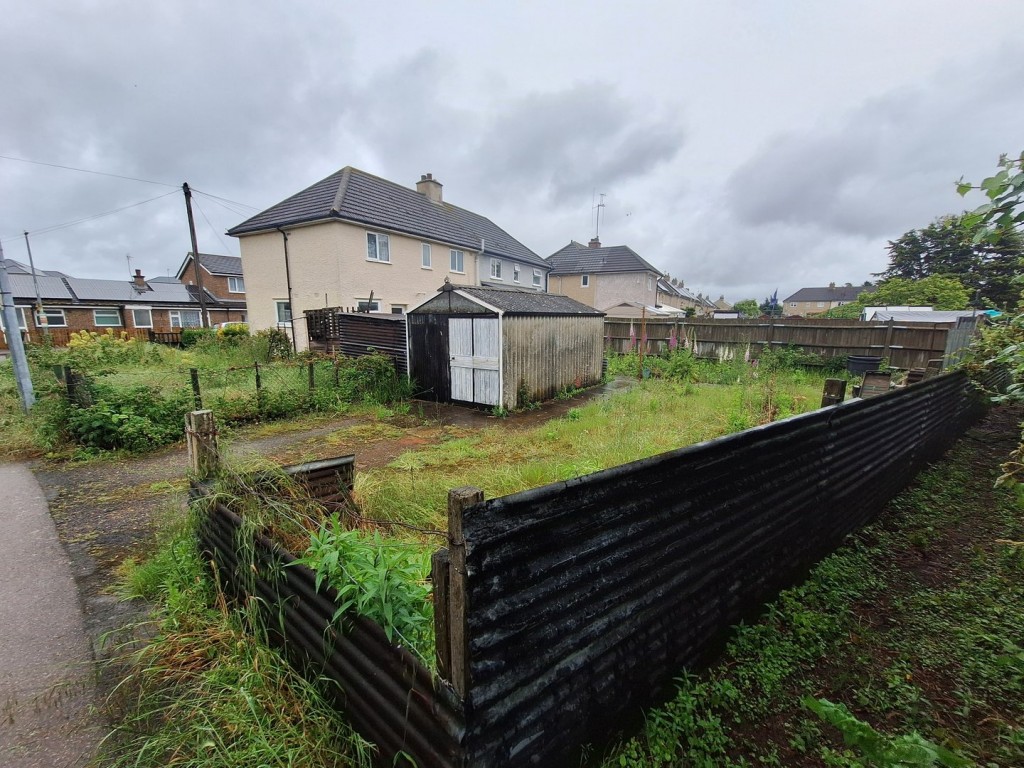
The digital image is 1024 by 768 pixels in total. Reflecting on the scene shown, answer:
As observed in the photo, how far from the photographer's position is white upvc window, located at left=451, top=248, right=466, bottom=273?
67.8ft

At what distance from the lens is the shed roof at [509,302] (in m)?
8.79

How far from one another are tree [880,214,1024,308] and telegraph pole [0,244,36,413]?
37.9 meters

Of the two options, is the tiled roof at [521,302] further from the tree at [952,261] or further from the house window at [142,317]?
the house window at [142,317]

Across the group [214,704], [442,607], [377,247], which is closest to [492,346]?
[214,704]

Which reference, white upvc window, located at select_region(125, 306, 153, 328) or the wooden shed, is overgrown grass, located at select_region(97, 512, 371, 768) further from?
white upvc window, located at select_region(125, 306, 153, 328)

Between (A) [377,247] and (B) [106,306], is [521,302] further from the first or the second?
(B) [106,306]

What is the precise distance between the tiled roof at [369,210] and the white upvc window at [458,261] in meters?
0.51

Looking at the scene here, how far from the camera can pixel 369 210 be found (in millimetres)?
16625

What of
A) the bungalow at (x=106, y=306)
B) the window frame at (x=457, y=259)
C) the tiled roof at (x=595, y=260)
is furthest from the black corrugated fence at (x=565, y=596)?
the tiled roof at (x=595, y=260)

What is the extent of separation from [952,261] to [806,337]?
3230cm

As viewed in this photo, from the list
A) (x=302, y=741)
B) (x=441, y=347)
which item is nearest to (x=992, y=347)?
(x=302, y=741)

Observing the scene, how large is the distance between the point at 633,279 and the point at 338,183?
22073 mm

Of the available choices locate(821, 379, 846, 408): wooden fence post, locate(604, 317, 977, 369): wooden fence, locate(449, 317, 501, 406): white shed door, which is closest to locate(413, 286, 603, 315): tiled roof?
locate(449, 317, 501, 406): white shed door

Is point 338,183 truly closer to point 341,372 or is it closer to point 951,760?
point 341,372
